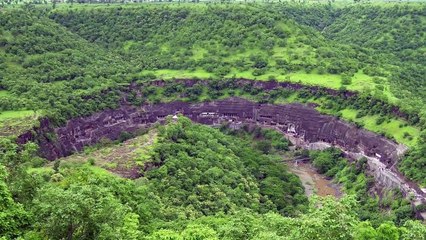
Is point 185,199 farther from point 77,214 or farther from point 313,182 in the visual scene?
point 313,182

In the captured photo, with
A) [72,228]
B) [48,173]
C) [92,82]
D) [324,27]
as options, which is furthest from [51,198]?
[324,27]

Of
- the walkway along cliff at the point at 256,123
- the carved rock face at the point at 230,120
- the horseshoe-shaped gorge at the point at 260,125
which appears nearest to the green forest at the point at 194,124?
the horseshoe-shaped gorge at the point at 260,125

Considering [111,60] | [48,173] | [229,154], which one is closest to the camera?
[48,173]

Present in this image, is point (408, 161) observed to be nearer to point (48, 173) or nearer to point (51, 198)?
point (48, 173)

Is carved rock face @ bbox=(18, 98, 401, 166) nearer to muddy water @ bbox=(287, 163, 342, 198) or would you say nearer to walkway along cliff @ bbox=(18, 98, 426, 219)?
walkway along cliff @ bbox=(18, 98, 426, 219)

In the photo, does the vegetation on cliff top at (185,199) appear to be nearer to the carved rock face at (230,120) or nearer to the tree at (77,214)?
the tree at (77,214)

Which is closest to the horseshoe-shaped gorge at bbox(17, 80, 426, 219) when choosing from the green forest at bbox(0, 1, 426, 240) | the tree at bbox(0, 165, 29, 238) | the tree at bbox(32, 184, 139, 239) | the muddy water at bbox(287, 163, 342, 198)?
the green forest at bbox(0, 1, 426, 240)

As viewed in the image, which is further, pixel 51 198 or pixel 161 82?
pixel 161 82
